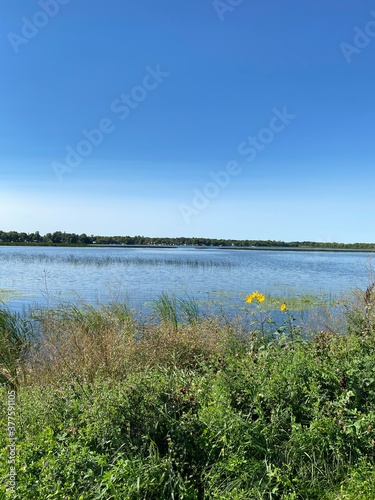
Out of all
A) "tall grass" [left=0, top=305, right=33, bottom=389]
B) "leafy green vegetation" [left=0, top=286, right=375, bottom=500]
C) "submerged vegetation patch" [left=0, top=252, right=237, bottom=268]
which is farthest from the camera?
"submerged vegetation patch" [left=0, top=252, right=237, bottom=268]

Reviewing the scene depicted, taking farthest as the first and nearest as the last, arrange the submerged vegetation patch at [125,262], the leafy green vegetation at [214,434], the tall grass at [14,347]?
the submerged vegetation patch at [125,262] → the tall grass at [14,347] → the leafy green vegetation at [214,434]

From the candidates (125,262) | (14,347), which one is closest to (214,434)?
(14,347)

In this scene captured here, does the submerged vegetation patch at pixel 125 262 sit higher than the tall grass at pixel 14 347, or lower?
higher

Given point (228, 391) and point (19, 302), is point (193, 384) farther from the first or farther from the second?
point (19, 302)

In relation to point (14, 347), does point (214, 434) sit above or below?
above

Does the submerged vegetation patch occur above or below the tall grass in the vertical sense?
above

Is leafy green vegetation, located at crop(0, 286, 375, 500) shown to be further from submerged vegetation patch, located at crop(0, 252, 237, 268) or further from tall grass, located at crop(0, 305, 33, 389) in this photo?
submerged vegetation patch, located at crop(0, 252, 237, 268)

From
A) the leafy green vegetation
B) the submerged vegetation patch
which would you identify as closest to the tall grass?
the leafy green vegetation

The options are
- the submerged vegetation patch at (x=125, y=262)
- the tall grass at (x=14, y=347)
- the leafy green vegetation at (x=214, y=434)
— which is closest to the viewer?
the leafy green vegetation at (x=214, y=434)

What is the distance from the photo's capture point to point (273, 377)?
3453 millimetres

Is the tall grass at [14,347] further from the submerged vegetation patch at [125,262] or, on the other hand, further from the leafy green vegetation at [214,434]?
the submerged vegetation patch at [125,262]

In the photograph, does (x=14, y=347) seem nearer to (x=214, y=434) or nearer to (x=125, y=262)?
(x=214, y=434)

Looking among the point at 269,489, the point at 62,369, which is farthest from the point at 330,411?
the point at 62,369

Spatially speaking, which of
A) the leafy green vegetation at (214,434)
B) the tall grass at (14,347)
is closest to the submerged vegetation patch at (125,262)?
the tall grass at (14,347)
